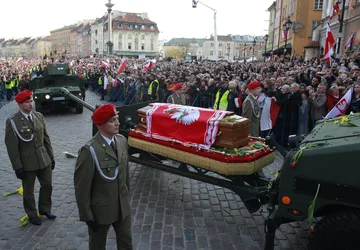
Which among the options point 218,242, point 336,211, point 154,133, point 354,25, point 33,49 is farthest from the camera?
point 33,49

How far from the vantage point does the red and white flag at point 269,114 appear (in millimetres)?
8742

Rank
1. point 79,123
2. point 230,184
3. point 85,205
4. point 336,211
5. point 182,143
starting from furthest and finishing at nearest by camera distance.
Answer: point 79,123 < point 182,143 < point 230,184 < point 336,211 < point 85,205

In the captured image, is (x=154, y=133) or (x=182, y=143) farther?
(x=154, y=133)

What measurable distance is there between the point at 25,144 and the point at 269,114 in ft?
20.0

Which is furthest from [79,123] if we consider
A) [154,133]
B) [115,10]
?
[115,10]

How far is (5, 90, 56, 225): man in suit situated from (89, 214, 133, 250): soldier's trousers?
190cm

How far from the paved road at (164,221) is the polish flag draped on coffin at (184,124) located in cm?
118

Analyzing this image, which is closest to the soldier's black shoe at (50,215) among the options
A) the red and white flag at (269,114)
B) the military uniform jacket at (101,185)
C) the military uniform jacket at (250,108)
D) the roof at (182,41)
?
the military uniform jacket at (101,185)

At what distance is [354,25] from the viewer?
22.3 metres

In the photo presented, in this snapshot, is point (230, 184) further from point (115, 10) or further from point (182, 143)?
point (115, 10)

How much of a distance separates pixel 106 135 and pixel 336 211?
247 cm

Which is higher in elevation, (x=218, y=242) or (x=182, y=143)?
(x=182, y=143)

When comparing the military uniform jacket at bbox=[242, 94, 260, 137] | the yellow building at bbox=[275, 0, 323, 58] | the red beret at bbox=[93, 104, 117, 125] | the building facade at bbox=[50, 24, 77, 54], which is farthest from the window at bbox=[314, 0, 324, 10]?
the building facade at bbox=[50, 24, 77, 54]

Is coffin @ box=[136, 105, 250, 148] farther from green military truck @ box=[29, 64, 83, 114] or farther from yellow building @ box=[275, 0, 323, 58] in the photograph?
yellow building @ box=[275, 0, 323, 58]
